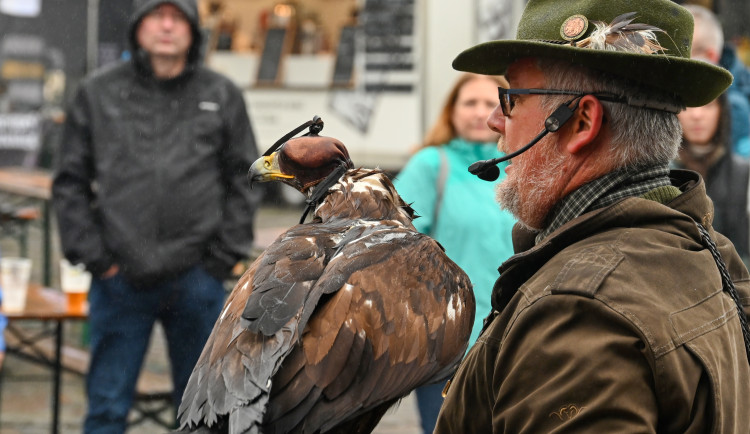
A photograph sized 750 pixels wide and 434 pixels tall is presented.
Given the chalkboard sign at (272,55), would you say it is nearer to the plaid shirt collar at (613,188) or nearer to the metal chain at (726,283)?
the plaid shirt collar at (613,188)

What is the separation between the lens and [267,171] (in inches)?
99.7

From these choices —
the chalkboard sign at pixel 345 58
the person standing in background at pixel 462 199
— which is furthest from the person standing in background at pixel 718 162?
the chalkboard sign at pixel 345 58

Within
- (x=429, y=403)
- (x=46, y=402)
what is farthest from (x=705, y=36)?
(x=46, y=402)

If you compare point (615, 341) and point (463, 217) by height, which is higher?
point (615, 341)

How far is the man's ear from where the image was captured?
2020mm

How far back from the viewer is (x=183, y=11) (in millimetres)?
5230

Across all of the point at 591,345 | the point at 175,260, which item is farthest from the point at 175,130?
the point at 591,345

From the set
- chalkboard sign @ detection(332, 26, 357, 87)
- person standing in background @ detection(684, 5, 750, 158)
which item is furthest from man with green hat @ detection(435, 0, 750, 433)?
chalkboard sign @ detection(332, 26, 357, 87)

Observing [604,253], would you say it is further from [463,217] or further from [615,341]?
[463,217]

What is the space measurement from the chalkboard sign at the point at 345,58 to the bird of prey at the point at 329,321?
39.3 feet

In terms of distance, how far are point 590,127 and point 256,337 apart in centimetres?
87

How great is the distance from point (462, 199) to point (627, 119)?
8.64 feet

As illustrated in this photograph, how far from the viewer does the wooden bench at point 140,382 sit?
585cm

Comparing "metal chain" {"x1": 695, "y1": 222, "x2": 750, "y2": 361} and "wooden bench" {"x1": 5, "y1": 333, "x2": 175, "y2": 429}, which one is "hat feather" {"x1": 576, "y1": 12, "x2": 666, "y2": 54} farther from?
"wooden bench" {"x1": 5, "y1": 333, "x2": 175, "y2": 429}
